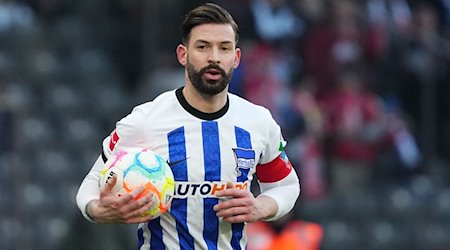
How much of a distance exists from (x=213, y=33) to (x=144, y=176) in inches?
28.8

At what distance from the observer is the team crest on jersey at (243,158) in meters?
5.88

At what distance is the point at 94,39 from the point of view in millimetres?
12844

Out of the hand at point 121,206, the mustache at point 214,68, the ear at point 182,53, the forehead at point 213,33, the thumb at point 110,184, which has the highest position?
the forehead at point 213,33

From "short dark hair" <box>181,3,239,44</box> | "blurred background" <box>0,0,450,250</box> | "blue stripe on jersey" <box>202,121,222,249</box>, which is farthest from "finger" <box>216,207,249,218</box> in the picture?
"blurred background" <box>0,0,450,250</box>

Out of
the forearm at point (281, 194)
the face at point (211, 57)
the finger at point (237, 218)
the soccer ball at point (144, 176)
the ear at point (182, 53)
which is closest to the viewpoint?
the soccer ball at point (144, 176)

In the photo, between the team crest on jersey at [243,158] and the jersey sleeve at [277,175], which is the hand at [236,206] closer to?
the team crest on jersey at [243,158]

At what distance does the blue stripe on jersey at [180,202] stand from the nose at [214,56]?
0.40 m

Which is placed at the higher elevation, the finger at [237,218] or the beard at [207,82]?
the beard at [207,82]

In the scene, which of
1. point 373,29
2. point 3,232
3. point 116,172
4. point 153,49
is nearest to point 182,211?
point 116,172

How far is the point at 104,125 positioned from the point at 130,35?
2.94 feet

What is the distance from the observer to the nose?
5.73m

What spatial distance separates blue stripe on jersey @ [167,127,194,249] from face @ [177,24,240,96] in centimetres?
28

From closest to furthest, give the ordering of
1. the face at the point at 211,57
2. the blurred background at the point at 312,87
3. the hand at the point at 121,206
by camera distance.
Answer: the hand at the point at 121,206 → the face at the point at 211,57 → the blurred background at the point at 312,87

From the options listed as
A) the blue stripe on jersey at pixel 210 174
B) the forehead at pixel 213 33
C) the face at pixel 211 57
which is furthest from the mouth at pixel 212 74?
the blue stripe on jersey at pixel 210 174
